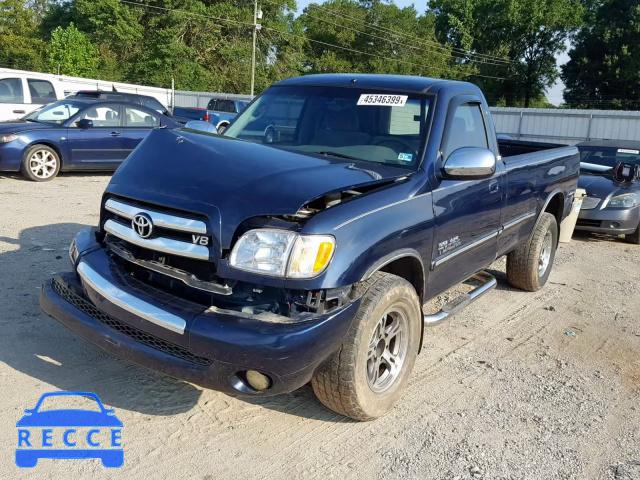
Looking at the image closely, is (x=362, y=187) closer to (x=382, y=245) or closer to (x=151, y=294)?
(x=382, y=245)

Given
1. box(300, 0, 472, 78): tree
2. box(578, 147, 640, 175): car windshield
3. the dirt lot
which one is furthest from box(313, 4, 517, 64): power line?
the dirt lot

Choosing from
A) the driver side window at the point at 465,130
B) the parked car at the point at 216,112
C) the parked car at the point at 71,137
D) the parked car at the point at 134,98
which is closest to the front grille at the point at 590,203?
the driver side window at the point at 465,130

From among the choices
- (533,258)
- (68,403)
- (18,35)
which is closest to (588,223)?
(533,258)

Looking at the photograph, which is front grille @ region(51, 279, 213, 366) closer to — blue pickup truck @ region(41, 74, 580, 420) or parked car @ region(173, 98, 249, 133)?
blue pickup truck @ region(41, 74, 580, 420)

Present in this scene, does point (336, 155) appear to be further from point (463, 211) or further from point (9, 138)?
point (9, 138)

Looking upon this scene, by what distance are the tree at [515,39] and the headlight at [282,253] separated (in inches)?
2371

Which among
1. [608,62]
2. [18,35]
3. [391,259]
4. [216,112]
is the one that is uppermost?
[18,35]

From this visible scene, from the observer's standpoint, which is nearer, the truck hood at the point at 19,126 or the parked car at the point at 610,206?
the parked car at the point at 610,206

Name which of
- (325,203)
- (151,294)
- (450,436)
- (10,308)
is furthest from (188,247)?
(10,308)

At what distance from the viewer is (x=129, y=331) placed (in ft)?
10.2

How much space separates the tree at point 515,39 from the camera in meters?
57.1

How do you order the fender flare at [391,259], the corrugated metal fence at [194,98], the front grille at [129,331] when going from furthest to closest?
the corrugated metal fence at [194,98] → the fender flare at [391,259] → the front grille at [129,331]

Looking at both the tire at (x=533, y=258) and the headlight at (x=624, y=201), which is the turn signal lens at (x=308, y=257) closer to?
the tire at (x=533, y=258)

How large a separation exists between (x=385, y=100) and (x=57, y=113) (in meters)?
9.63
